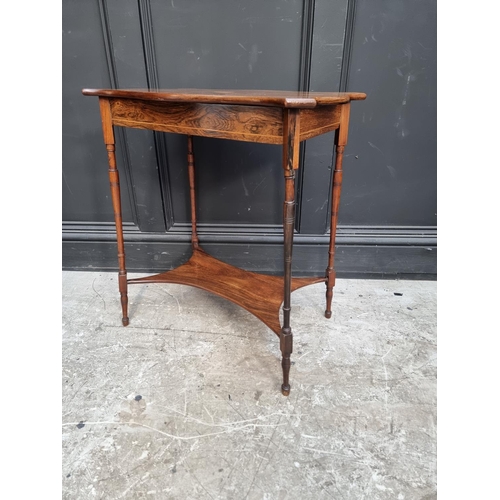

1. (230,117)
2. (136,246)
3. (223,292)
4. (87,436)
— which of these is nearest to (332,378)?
(223,292)

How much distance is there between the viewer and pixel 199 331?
62.6 inches

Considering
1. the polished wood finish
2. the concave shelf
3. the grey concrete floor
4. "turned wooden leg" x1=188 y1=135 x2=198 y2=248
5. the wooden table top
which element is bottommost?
the grey concrete floor

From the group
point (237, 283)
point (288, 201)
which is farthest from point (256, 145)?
point (288, 201)

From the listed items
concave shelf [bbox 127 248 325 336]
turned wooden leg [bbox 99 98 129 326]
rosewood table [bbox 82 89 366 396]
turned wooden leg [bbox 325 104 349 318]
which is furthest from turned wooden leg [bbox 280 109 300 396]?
turned wooden leg [bbox 99 98 129 326]

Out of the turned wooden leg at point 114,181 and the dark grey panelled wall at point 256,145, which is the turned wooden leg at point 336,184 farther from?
the turned wooden leg at point 114,181

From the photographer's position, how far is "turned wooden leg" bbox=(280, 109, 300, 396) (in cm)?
99

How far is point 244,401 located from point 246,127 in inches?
34.2

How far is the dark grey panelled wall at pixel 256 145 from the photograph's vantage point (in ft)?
5.32

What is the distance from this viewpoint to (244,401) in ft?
4.09

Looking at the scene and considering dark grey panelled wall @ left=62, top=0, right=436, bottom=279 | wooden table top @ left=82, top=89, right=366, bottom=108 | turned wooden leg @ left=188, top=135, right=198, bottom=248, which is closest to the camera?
wooden table top @ left=82, top=89, right=366, bottom=108

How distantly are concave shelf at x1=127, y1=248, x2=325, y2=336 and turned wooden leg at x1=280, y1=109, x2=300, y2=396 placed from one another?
12cm

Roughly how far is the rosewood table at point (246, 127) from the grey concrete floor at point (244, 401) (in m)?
0.14

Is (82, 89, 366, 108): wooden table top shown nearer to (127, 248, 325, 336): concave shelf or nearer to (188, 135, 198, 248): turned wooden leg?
(188, 135, 198, 248): turned wooden leg

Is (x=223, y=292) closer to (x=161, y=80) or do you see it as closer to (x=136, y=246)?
(x=136, y=246)
